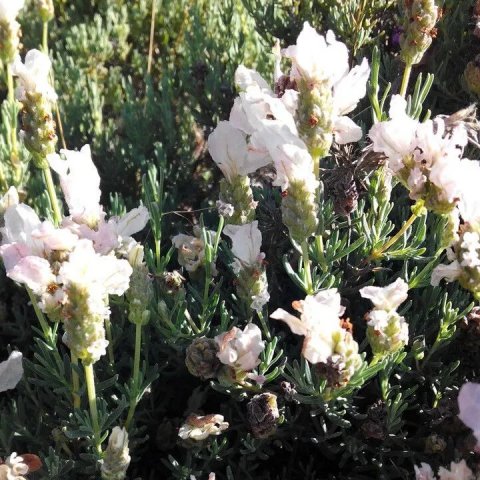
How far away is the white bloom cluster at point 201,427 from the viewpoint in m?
1.25

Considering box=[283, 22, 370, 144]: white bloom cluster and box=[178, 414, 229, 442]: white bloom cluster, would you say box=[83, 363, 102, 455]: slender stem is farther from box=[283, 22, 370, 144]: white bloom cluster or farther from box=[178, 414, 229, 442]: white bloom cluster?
box=[283, 22, 370, 144]: white bloom cluster

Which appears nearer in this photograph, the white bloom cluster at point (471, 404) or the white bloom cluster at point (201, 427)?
the white bloom cluster at point (471, 404)

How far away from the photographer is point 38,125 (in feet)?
4.12

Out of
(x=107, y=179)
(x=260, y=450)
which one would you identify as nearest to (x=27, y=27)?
(x=107, y=179)

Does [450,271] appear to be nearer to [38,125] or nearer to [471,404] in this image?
[471,404]

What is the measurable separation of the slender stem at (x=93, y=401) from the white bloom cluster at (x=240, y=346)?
0.21 meters

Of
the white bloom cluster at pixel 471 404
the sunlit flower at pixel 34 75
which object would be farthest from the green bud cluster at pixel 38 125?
the white bloom cluster at pixel 471 404

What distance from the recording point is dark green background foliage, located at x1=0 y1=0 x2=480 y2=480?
1.31 meters

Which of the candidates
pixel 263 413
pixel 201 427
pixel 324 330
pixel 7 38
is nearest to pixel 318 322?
pixel 324 330

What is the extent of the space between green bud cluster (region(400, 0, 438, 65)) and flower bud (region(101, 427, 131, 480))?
2.83ft

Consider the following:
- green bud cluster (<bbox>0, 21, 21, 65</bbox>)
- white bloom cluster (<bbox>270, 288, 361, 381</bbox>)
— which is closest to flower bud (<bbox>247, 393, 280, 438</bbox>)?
white bloom cluster (<bbox>270, 288, 361, 381</bbox>)

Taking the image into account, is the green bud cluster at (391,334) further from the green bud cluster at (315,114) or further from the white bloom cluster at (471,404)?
the green bud cluster at (315,114)

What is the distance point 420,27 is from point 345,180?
32 centimetres

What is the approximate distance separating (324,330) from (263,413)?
24cm
